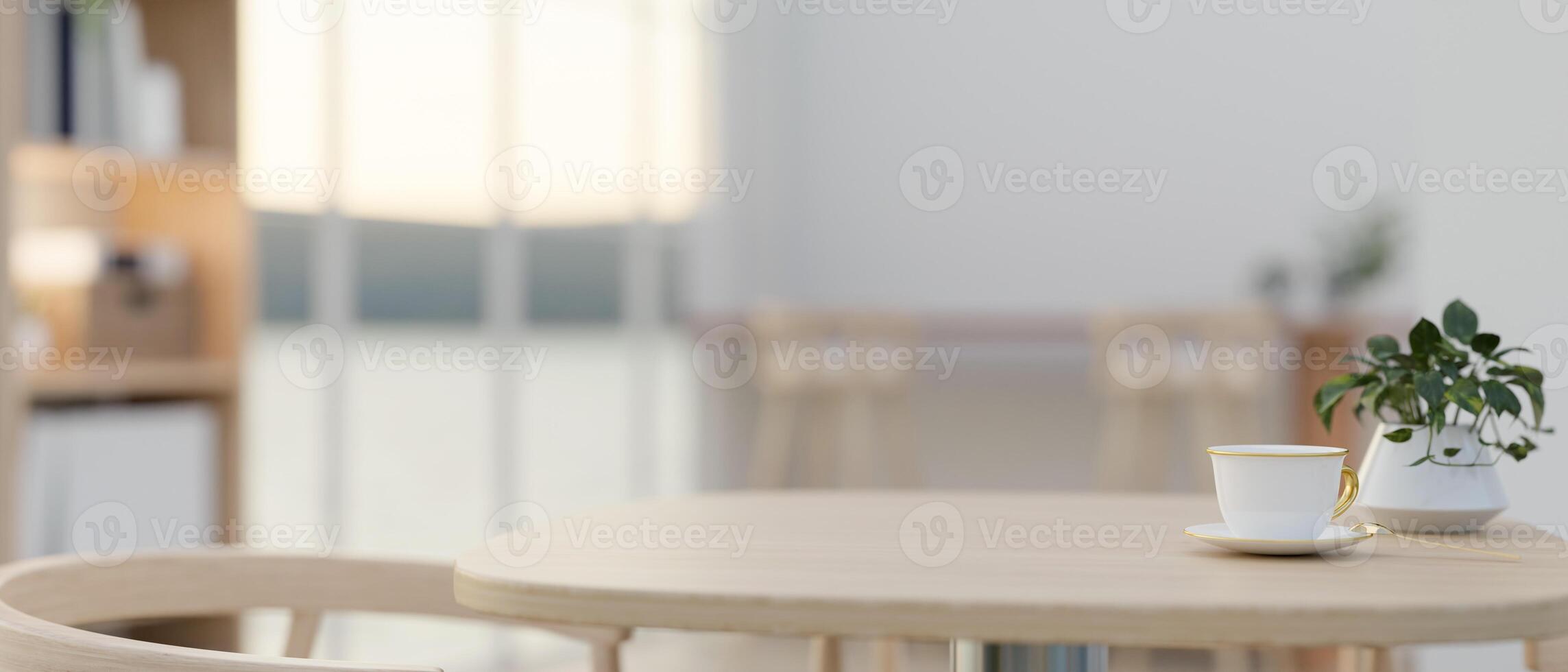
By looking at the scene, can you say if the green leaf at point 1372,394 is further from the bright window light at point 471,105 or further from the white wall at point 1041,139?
the white wall at point 1041,139

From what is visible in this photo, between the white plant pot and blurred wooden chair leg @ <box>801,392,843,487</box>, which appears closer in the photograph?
the white plant pot

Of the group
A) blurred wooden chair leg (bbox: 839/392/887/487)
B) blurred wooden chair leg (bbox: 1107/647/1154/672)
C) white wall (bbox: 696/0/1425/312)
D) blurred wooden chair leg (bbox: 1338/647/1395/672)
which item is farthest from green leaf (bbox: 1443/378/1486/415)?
white wall (bbox: 696/0/1425/312)

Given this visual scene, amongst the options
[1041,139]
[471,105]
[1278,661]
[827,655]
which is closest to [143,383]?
[471,105]

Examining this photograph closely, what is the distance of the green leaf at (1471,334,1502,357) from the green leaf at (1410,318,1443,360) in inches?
1.0

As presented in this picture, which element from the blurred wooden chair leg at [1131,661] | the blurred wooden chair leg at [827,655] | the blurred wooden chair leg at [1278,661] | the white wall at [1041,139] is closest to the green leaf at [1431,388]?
the blurred wooden chair leg at [827,655]

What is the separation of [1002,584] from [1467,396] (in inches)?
18.5

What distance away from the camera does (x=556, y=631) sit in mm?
1154

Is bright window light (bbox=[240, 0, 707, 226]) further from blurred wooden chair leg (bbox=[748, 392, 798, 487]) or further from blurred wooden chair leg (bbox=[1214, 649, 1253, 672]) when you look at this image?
blurred wooden chair leg (bbox=[1214, 649, 1253, 672])

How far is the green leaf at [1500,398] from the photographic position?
43.1 inches

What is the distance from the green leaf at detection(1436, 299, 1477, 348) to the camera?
1164mm

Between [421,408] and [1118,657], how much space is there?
1820mm

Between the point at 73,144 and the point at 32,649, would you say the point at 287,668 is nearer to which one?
the point at 32,649

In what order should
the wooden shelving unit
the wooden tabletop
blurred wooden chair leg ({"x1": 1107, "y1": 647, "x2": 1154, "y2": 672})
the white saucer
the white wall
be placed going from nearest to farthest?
the wooden tabletop, the white saucer, the wooden shelving unit, blurred wooden chair leg ({"x1": 1107, "y1": 647, "x2": 1154, "y2": 672}), the white wall

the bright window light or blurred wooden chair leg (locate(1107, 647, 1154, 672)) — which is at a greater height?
the bright window light
